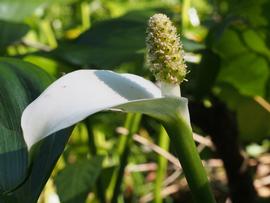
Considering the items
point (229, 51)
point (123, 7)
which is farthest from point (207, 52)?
point (123, 7)

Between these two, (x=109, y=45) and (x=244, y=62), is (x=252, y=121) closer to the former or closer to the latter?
(x=244, y=62)

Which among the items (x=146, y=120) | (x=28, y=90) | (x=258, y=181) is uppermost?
(x=28, y=90)

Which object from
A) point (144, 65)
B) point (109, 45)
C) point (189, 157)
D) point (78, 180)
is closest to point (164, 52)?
point (189, 157)

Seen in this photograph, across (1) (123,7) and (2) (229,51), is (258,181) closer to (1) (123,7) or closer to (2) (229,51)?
(2) (229,51)

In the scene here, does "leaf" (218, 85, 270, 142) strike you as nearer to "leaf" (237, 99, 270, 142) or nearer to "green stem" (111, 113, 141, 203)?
"leaf" (237, 99, 270, 142)

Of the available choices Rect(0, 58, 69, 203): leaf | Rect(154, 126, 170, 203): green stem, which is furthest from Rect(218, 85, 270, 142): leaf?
Rect(0, 58, 69, 203): leaf

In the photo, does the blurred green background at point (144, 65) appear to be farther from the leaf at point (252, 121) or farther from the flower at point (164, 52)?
the flower at point (164, 52)
